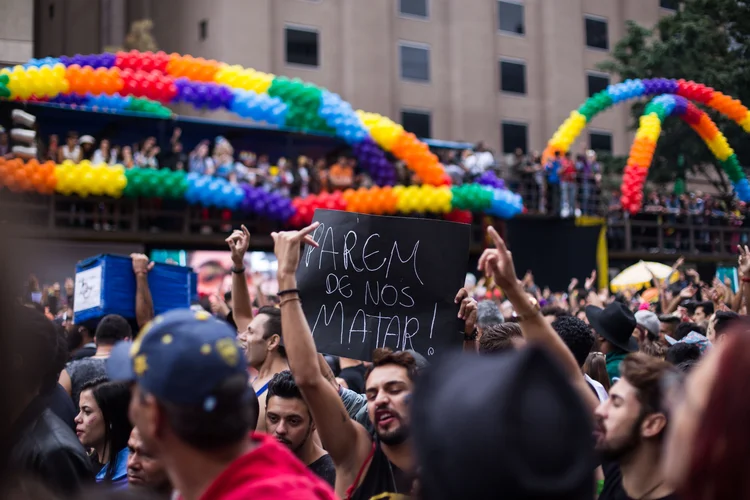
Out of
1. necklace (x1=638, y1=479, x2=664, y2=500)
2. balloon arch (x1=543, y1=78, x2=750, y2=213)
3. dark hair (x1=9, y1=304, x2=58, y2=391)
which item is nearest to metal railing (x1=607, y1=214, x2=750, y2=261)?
balloon arch (x1=543, y1=78, x2=750, y2=213)

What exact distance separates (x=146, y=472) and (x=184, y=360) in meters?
1.43

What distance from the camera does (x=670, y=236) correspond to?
81.0 feet

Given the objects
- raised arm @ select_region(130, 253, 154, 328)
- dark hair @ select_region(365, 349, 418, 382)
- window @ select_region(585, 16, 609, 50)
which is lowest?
dark hair @ select_region(365, 349, 418, 382)

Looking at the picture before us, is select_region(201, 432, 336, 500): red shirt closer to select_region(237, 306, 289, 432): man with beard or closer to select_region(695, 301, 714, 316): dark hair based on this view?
select_region(237, 306, 289, 432): man with beard

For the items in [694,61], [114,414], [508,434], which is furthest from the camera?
[694,61]

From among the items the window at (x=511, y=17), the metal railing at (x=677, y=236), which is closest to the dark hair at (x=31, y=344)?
the metal railing at (x=677, y=236)

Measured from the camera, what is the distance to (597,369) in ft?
→ 17.3

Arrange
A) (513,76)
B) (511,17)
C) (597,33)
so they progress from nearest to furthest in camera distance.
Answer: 1. (513,76)
2. (511,17)
3. (597,33)

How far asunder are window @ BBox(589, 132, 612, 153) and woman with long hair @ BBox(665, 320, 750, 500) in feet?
105

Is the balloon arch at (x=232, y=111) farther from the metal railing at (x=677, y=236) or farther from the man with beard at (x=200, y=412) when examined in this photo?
the man with beard at (x=200, y=412)

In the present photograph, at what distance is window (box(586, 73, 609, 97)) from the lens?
3341 centimetres

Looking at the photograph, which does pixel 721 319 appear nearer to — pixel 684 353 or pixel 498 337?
pixel 684 353

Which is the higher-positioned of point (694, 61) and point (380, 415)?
point (694, 61)

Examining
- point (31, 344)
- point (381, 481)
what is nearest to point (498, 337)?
point (381, 481)
